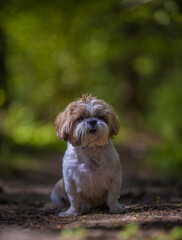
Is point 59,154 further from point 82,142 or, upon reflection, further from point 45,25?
point 82,142

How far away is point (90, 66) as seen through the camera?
25094 mm

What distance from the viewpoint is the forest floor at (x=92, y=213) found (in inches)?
124

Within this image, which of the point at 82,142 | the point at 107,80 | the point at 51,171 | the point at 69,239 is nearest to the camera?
the point at 69,239

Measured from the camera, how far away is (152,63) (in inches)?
1024

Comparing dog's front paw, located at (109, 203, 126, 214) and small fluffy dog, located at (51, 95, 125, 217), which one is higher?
small fluffy dog, located at (51, 95, 125, 217)

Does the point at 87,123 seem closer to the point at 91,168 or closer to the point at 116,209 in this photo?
the point at 91,168

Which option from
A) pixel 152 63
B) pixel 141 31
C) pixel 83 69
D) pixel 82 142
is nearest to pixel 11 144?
pixel 141 31

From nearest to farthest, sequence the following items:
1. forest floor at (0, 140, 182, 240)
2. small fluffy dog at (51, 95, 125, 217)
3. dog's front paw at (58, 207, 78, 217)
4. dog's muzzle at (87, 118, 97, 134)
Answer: forest floor at (0, 140, 182, 240) → dog's muzzle at (87, 118, 97, 134) → small fluffy dog at (51, 95, 125, 217) → dog's front paw at (58, 207, 78, 217)

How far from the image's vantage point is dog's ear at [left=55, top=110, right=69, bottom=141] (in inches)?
191

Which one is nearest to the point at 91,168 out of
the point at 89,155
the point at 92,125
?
the point at 89,155

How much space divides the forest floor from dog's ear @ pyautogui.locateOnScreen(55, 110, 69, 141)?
1.05 metres

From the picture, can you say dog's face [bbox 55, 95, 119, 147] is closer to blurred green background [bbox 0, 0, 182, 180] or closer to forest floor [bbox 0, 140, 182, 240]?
forest floor [bbox 0, 140, 182, 240]

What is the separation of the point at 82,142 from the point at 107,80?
23894mm

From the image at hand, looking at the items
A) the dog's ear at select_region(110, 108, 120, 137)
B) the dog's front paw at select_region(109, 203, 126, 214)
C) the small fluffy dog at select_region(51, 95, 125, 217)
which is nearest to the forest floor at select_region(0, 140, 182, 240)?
the dog's front paw at select_region(109, 203, 126, 214)
